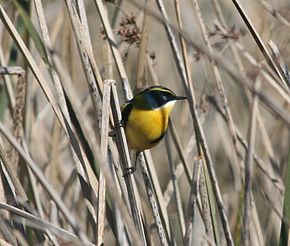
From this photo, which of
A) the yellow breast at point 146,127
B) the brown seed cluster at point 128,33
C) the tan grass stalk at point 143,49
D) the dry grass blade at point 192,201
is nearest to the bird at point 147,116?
the yellow breast at point 146,127

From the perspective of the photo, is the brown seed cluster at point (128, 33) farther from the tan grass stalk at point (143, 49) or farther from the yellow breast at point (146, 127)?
the yellow breast at point (146, 127)

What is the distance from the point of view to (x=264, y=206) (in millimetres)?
3854

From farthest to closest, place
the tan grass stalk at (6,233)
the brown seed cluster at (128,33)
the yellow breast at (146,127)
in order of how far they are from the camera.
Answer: the yellow breast at (146,127)
the brown seed cluster at (128,33)
the tan grass stalk at (6,233)

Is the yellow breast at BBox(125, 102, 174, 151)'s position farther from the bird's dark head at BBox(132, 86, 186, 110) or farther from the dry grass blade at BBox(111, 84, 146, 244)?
the dry grass blade at BBox(111, 84, 146, 244)

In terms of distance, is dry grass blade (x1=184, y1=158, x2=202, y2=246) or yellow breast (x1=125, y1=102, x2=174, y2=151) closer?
dry grass blade (x1=184, y1=158, x2=202, y2=246)

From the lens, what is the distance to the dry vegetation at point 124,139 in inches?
78.7

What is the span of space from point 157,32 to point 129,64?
3.55ft

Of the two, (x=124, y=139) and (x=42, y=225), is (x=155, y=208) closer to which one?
(x=124, y=139)

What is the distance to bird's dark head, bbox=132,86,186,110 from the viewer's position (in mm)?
2990

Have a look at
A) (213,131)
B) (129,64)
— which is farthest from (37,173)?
(213,131)

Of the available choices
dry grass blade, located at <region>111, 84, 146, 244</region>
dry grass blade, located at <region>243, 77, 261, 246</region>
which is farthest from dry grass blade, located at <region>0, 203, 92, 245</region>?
dry grass blade, located at <region>243, 77, 261, 246</region>

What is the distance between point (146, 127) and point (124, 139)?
566mm

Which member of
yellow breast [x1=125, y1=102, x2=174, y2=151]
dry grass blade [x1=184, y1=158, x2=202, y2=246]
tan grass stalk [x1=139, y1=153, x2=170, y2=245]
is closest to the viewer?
dry grass blade [x1=184, y1=158, x2=202, y2=246]

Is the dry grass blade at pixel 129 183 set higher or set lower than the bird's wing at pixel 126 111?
lower
